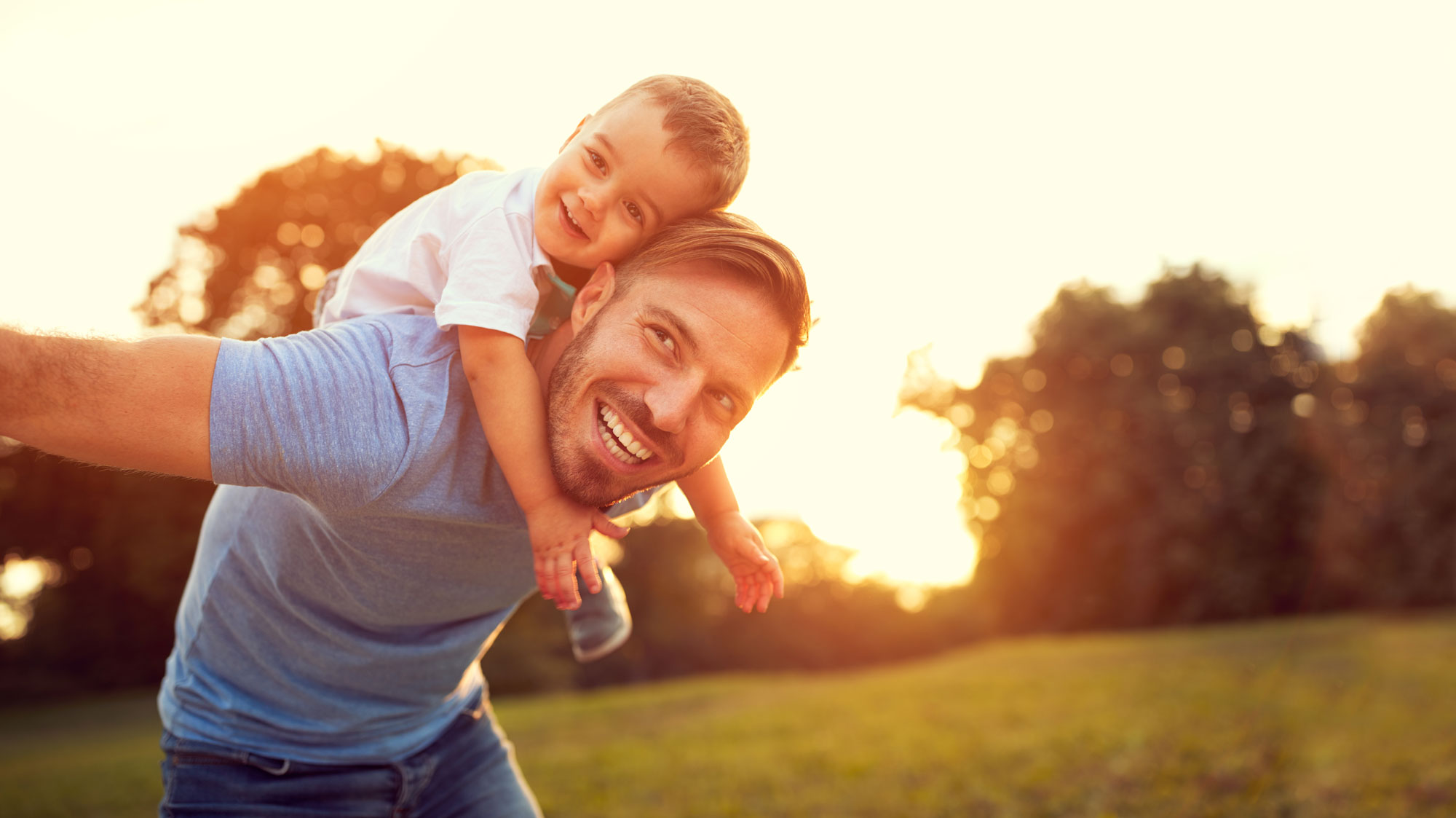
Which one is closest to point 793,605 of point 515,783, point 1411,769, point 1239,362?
point 1239,362

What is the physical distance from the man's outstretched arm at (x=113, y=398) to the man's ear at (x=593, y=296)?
75 centimetres

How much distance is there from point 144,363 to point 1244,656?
644 inches

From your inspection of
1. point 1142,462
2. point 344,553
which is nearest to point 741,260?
point 344,553

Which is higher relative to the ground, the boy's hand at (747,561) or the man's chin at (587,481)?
the man's chin at (587,481)

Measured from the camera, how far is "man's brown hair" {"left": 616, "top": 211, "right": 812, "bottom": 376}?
2.03 meters

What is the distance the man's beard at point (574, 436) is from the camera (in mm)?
1844

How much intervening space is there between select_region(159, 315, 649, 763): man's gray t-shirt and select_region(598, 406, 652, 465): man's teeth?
0.86 feet

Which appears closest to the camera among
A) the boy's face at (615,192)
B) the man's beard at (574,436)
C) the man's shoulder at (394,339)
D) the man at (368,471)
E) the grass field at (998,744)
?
the man at (368,471)

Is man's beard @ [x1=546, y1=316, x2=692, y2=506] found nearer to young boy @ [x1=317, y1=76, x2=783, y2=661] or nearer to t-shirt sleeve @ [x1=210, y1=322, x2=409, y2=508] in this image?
young boy @ [x1=317, y1=76, x2=783, y2=661]

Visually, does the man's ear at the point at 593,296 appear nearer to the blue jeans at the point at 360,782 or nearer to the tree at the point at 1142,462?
the blue jeans at the point at 360,782

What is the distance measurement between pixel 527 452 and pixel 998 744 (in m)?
8.19

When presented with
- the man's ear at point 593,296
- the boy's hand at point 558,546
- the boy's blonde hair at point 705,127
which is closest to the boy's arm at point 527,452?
the boy's hand at point 558,546

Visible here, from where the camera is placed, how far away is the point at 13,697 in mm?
19000

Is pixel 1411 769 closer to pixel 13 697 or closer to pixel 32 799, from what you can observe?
pixel 32 799
